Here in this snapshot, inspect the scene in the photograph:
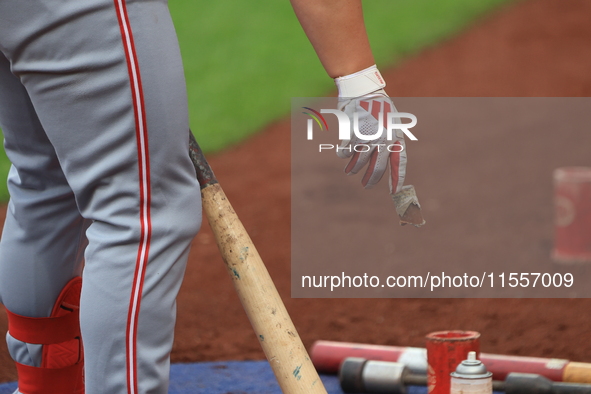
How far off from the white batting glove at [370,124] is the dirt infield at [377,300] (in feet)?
2.96

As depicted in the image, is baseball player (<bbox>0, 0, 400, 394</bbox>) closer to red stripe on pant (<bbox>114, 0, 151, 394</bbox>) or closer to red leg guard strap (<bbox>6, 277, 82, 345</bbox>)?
red stripe on pant (<bbox>114, 0, 151, 394</bbox>)

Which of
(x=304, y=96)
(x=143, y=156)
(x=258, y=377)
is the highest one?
(x=304, y=96)

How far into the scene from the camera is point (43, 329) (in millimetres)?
1236

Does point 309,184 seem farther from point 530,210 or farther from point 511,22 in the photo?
point 511,22

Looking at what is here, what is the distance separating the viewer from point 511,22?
7.56 m

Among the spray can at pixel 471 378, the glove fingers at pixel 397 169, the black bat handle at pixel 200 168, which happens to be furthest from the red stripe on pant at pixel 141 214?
the spray can at pixel 471 378

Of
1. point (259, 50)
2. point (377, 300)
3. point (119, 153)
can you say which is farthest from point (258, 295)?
point (259, 50)

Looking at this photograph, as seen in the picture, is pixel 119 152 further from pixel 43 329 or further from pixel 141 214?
pixel 43 329

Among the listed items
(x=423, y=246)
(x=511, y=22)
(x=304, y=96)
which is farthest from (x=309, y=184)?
(x=511, y=22)

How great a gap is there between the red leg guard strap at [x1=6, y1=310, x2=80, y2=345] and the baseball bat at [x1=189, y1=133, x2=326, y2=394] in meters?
0.32

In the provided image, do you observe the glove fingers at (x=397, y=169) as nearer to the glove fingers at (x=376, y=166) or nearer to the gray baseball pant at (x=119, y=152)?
the glove fingers at (x=376, y=166)

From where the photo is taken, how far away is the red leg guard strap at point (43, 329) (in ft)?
4.06

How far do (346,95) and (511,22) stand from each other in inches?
270

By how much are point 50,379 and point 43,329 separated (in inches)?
3.3
